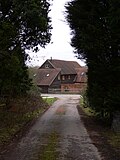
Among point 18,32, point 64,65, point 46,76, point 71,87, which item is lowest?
point 71,87

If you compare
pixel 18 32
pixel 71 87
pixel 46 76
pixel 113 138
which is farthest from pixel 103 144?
pixel 71 87

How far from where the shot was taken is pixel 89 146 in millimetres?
14836

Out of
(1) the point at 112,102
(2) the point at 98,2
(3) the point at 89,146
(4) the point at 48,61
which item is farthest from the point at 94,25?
(4) the point at 48,61

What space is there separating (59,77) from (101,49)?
88.6 m

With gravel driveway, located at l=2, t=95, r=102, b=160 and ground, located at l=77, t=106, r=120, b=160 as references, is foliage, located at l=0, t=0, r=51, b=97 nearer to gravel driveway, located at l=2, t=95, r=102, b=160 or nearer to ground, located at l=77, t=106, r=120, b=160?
gravel driveway, located at l=2, t=95, r=102, b=160

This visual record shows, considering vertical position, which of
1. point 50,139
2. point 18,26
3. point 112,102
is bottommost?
point 50,139

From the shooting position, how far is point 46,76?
105875 millimetres

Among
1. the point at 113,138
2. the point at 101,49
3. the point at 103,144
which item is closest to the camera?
the point at 103,144

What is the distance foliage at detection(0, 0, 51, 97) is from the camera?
19.5 m

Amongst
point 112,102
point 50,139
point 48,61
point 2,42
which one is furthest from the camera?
point 48,61

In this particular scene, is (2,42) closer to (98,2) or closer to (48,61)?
(98,2)

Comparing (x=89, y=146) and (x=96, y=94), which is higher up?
(x=96, y=94)

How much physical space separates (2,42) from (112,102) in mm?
6591

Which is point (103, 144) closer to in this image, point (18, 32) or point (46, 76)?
point (18, 32)
